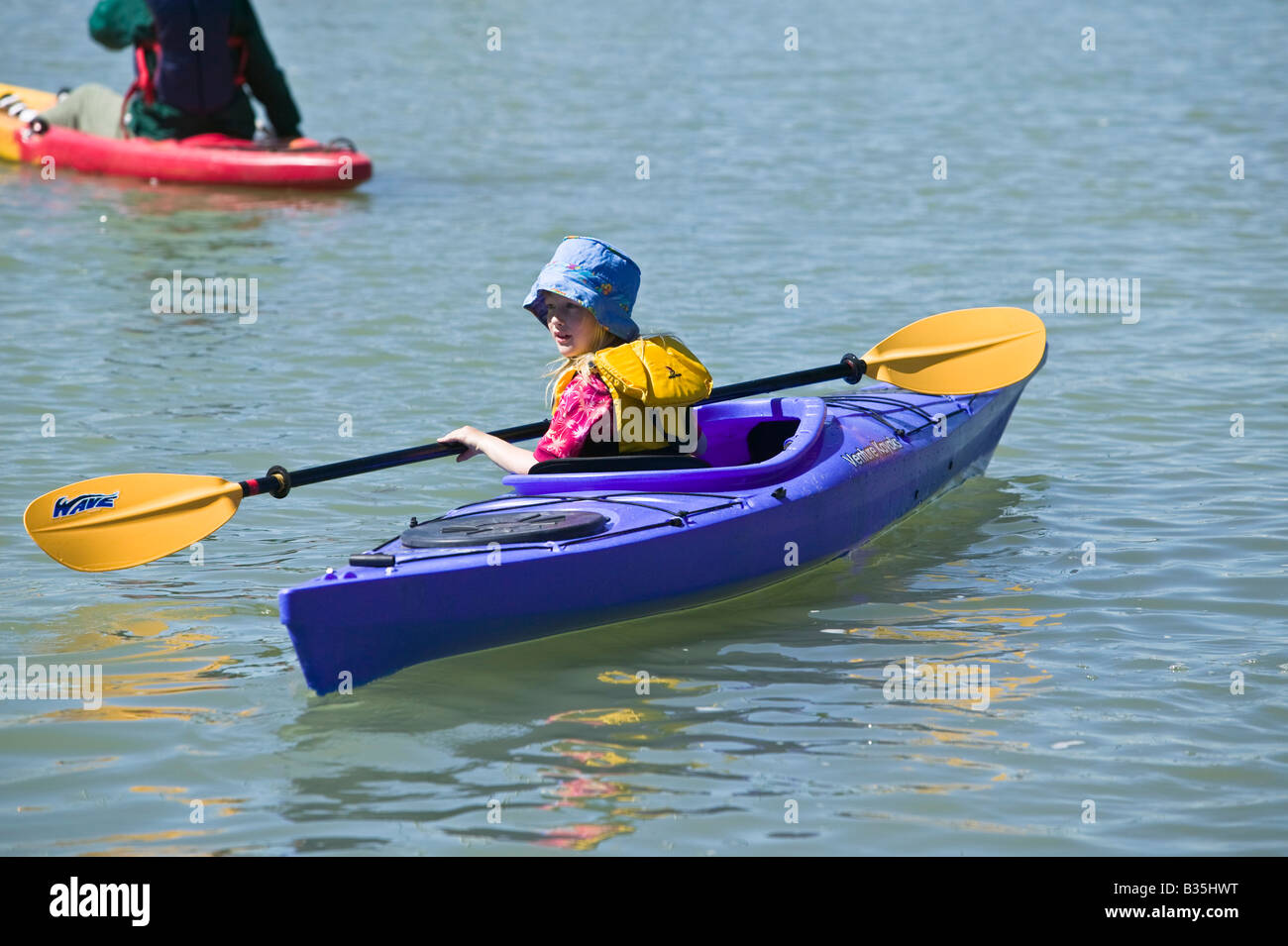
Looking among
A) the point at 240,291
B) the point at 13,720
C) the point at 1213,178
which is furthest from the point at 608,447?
the point at 1213,178

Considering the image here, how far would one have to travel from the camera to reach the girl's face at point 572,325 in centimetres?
493

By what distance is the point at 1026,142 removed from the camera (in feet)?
Result: 45.6

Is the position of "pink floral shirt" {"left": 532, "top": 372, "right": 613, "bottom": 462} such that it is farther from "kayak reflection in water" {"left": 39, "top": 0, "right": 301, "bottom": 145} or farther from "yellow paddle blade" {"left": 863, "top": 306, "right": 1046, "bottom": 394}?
"kayak reflection in water" {"left": 39, "top": 0, "right": 301, "bottom": 145}

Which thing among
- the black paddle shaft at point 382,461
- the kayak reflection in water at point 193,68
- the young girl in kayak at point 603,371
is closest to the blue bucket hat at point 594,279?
the young girl in kayak at point 603,371

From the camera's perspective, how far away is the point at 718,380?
7641 mm

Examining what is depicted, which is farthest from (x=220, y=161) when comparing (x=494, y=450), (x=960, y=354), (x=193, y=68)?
(x=494, y=450)

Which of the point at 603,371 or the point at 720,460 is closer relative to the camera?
the point at 603,371

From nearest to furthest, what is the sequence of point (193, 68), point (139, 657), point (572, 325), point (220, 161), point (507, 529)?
point (507, 529), point (139, 657), point (572, 325), point (193, 68), point (220, 161)

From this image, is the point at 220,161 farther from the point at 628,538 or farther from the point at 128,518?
the point at 628,538

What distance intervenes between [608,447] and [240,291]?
5.18m

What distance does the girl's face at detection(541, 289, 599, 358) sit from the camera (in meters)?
4.93

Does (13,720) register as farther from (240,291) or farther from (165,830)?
(240,291)

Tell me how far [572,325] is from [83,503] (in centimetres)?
155

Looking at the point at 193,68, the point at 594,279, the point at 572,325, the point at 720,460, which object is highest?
the point at 193,68
